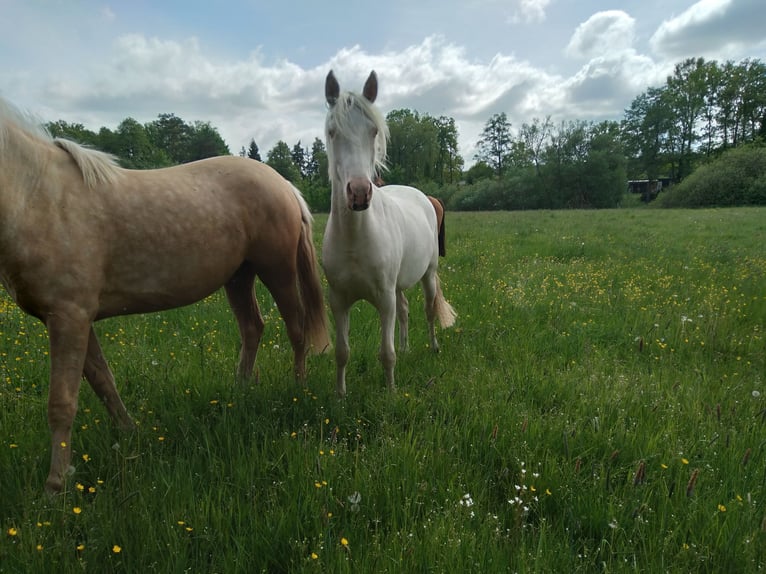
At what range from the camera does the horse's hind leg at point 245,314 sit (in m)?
3.68

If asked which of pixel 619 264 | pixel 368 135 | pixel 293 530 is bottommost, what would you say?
pixel 293 530

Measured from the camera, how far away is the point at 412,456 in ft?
7.83

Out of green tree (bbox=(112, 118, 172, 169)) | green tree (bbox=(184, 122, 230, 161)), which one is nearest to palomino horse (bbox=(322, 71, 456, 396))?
green tree (bbox=(112, 118, 172, 169))

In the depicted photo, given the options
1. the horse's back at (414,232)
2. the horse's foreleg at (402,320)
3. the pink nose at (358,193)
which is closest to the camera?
the pink nose at (358,193)

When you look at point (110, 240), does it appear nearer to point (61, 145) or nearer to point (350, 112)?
point (61, 145)

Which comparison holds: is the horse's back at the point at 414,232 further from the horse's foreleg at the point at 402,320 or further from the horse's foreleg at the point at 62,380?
the horse's foreleg at the point at 62,380

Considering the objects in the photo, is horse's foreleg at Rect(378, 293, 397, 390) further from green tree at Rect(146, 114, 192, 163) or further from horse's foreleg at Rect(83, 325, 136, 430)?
green tree at Rect(146, 114, 192, 163)

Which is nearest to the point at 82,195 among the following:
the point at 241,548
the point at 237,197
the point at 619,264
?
the point at 237,197

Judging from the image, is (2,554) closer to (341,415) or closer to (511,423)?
(341,415)

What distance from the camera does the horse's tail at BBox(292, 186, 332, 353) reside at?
3.69 meters

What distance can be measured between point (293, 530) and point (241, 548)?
238 mm

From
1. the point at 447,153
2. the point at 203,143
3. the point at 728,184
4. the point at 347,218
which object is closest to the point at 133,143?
the point at 203,143

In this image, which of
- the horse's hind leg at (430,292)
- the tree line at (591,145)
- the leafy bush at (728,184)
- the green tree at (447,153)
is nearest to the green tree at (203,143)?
the tree line at (591,145)

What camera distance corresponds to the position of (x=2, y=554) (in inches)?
68.6
